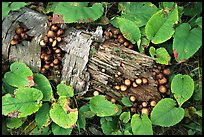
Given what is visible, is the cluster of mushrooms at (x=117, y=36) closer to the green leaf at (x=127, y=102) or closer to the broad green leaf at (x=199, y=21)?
the green leaf at (x=127, y=102)

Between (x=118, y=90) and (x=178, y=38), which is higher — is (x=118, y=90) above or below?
below

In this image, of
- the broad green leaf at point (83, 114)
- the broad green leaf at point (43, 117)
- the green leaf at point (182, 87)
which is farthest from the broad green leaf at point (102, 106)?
the green leaf at point (182, 87)

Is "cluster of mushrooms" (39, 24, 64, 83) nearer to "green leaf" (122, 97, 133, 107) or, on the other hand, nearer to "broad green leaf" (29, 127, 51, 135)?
"broad green leaf" (29, 127, 51, 135)

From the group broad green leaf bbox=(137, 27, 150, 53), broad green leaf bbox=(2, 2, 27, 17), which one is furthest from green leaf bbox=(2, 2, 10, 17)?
broad green leaf bbox=(137, 27, 150, 53)

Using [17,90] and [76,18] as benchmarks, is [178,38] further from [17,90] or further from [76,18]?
[17,90]

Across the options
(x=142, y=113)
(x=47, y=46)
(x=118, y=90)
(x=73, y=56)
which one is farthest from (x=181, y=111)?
(x=47, y=46)

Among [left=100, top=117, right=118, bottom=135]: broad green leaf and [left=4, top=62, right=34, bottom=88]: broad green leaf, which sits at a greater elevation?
[left=4, top=62, right=34, bottom=88]: broad green leaf

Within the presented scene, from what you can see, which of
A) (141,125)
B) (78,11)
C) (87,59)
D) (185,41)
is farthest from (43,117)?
(185,41)
